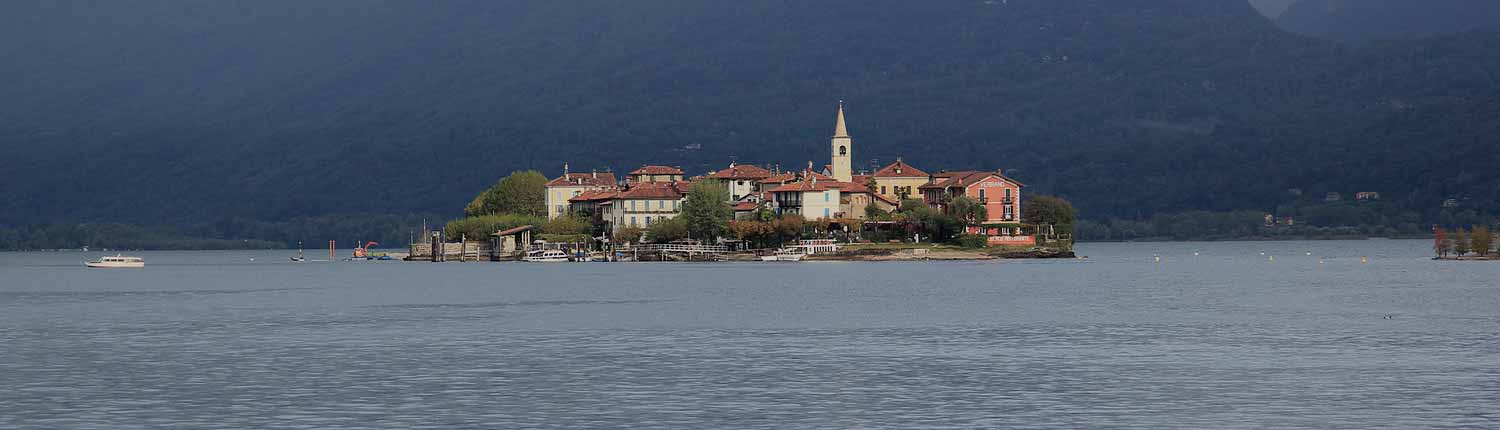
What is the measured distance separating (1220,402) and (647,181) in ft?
460

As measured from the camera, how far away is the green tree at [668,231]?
150625 millimetres

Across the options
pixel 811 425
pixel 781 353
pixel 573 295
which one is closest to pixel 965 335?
pixel 781 353

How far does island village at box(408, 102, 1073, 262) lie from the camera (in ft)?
476

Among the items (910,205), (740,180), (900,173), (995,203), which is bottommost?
(910,205)

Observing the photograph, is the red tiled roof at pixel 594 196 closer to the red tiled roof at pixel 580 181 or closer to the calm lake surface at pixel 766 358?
the red tiled roof at pixel 580 181

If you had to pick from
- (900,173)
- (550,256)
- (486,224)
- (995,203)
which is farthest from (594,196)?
(995,203)

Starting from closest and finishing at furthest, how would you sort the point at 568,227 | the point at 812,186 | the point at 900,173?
the point at 812,186, the point at 568,227, the point at 900,173

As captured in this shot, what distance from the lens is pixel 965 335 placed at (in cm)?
5809

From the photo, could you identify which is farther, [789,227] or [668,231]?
[668,231]

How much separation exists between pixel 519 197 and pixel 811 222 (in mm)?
42912

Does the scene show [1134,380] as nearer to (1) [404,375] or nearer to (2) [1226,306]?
(1) [404,375]

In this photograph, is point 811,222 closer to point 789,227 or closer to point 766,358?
point 789,227

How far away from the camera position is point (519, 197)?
179 m

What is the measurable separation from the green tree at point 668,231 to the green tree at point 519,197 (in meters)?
25.8
